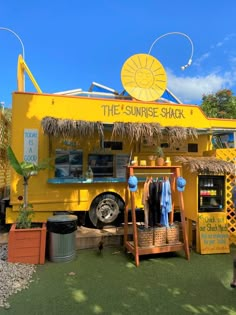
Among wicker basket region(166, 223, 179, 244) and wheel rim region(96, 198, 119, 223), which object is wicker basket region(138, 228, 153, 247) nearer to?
wicker basket region(166, 223, 179, 244)

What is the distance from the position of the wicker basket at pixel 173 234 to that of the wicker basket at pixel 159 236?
90mm

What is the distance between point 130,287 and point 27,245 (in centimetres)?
204

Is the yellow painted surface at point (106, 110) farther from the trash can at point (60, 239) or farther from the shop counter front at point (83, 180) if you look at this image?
the trash can at point (60, 239)

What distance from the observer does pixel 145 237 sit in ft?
16.6

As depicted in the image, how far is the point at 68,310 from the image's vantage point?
3.28 metres

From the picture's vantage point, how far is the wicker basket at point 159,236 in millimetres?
5109

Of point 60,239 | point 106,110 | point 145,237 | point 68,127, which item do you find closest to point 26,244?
point 60,239

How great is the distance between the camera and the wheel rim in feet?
22.0

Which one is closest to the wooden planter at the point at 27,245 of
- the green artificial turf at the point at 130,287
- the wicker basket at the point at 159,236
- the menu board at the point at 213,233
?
the green artificial turf at the point at 130,287

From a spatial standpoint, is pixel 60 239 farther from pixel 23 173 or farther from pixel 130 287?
pixel 130 287

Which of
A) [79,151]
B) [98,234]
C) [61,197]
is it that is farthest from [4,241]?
[79,151]

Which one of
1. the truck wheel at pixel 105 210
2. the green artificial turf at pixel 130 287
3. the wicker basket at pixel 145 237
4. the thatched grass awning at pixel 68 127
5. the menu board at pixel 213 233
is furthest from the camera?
the truck wheel at pixel 105 210

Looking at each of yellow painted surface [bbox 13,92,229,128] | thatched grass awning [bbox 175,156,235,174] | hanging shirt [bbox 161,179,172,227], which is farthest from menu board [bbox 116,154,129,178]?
hanging shirt [bbox 161,179,172,227]

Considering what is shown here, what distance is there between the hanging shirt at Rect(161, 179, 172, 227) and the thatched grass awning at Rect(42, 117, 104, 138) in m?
2.03
